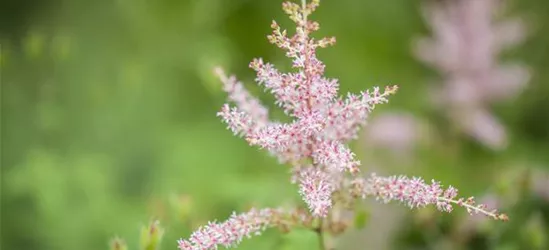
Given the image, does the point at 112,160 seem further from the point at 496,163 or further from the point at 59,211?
the point at 496,163

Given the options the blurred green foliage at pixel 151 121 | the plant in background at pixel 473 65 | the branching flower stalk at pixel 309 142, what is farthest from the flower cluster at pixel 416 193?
the plant in background at pixel 473 65

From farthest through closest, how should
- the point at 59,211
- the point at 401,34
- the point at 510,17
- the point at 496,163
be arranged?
the point at 401,34 → the point at 510,17 → the point at 496,163 → the point at 59,211

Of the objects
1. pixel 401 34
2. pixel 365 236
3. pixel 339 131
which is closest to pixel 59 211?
pixel 365 236

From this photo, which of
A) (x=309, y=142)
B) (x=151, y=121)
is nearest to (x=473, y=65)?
(x=151, y=121)

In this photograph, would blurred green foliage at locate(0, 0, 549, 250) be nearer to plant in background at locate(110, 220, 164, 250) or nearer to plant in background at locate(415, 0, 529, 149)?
plant in background at locate(415, 0, 529, 149)

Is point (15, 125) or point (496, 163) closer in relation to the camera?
point (15, 125)

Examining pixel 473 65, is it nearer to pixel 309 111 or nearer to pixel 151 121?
pixel 151 121

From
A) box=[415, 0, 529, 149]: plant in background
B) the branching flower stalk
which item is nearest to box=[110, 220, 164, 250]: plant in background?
the branching flower stalk
